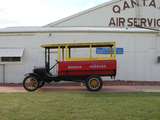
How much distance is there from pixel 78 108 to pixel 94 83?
694 cm

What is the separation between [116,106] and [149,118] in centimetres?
222

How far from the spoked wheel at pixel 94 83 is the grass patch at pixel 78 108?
12.1 ft

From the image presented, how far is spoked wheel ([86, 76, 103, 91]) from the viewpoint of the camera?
2078 centimetres

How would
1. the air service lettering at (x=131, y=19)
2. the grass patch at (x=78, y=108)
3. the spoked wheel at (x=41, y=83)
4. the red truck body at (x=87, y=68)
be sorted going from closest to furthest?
the grass patch at (x=78, y=108) → the red truck body at (x=87, y=68) → the spoked wheel at (x=41, y=83) → the air service lettering at (x=131, y=19)

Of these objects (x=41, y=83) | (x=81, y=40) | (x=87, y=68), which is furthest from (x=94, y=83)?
(x=81, y=40)

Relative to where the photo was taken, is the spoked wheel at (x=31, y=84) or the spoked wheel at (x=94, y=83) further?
the spoked wheel at (x=31, y=84)

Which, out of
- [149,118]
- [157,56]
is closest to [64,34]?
[157,56]

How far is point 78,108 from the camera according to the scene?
13961 mm

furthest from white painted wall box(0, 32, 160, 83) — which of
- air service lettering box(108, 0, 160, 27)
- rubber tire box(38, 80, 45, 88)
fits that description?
air service lettering box(108, 0, 160, 27)

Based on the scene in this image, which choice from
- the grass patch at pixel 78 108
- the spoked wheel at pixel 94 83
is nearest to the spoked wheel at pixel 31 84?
the spoked wheel at pixel 94 83

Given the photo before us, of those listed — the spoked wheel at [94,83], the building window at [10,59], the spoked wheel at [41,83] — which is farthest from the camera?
the building window at [10,59]

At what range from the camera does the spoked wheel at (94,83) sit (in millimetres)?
20781

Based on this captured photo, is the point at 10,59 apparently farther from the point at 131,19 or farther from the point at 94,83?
the point at 131,19

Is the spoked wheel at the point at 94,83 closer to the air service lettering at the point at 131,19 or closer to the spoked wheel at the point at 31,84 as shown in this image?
the spoked wheel at the point at 31,84
